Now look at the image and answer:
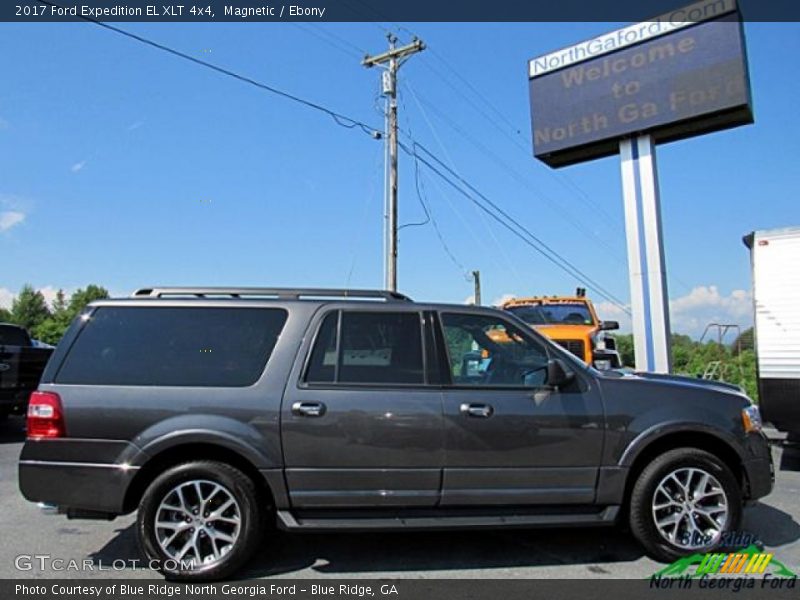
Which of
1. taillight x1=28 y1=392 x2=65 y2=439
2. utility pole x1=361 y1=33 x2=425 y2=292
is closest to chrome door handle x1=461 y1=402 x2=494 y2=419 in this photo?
taillight x1=28 y1=392 x2=65 y2=439

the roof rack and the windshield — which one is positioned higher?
the windshield

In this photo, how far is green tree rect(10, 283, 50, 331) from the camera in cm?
9162

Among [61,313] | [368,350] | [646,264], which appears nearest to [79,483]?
[368,350]

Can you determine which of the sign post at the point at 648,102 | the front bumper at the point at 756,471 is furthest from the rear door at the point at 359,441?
the sign post at the point at 648,102

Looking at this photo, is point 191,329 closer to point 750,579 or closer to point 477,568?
point 477,568

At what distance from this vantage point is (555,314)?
11.7 meters

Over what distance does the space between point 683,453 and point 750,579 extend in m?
0.86

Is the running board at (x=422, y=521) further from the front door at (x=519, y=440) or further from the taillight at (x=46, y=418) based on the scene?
the taillight at (x=46, y=418)

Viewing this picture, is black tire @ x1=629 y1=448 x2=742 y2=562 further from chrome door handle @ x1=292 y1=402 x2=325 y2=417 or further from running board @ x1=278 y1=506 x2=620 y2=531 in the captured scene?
chrome door handle @ x1=292 y1=402 x2=325 y2=417

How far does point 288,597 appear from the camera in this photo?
3658mm

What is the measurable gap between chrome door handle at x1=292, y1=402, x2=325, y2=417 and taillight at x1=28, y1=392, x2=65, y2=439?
60.3 inches

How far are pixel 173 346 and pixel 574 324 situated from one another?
326 inches

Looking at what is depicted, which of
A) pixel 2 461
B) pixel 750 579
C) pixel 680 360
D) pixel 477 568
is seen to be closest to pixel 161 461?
pixel 477 568

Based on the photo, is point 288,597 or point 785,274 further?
point 785,274
